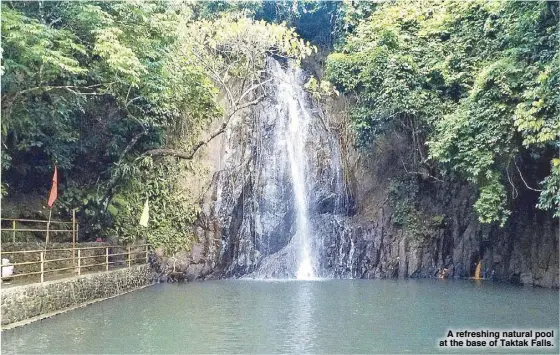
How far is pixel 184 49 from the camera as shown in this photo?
49.6 ft

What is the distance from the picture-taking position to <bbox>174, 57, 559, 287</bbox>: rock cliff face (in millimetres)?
16562

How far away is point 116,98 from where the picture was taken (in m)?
13.5

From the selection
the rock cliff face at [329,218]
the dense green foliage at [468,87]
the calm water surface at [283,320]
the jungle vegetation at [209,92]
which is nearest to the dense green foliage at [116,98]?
the jungle vegetation at [209,92]

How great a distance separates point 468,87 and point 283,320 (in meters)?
8.25

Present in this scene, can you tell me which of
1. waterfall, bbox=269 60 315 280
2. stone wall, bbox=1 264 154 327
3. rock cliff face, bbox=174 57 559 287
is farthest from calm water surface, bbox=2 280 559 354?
waterfall, bbox=269 60 315 280

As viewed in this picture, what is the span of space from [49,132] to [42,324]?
229 inches

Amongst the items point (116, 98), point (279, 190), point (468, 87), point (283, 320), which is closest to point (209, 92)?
point (116, 98)

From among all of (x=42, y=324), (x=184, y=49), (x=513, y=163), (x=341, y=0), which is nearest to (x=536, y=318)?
(x=513, y=163)

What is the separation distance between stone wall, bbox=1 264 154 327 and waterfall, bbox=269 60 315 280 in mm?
5257

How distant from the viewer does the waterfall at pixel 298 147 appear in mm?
17594

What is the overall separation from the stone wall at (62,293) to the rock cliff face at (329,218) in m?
3.19

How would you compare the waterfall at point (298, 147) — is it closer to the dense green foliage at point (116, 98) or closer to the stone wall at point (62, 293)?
the dense green foliage at point (116, 98)

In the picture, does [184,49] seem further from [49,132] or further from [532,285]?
[532,285]

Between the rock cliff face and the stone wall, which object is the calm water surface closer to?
the stone wall
